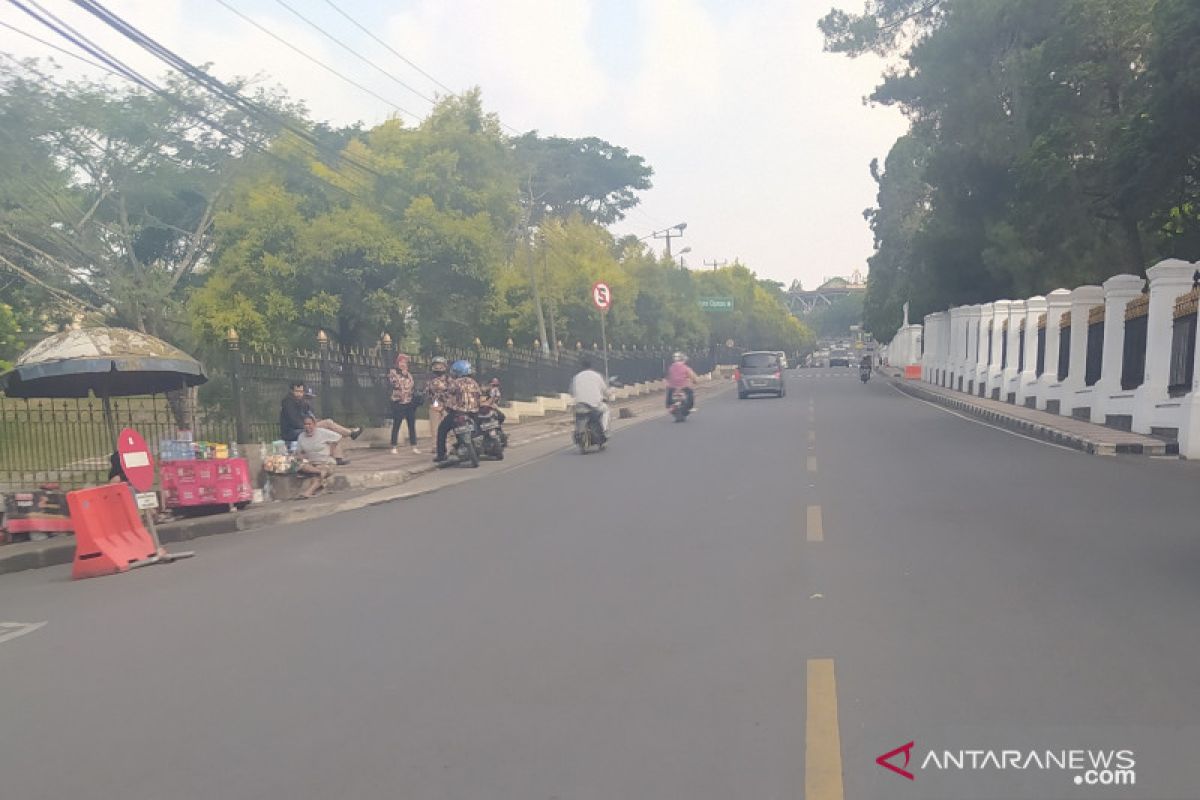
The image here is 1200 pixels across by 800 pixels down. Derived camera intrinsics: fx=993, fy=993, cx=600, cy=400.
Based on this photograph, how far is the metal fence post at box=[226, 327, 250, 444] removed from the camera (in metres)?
14.3

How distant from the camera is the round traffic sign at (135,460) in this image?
9641mm

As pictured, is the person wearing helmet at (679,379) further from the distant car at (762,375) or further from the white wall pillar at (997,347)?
the white wall pillar at (997,347)

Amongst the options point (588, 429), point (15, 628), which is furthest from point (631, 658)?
point (588, 429)

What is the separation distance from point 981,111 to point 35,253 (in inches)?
1161

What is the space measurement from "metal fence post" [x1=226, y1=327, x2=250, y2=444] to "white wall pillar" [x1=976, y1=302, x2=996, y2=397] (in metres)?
26.7

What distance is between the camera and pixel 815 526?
9094 millimetres

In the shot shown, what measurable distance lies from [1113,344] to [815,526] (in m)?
14.2

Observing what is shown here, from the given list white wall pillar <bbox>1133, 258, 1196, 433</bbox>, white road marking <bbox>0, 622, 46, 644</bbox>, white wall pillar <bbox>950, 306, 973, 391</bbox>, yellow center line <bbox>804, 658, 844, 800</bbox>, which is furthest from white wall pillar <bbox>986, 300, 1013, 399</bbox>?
white road marking <bbox>0, 622, 46, 644</bbox>

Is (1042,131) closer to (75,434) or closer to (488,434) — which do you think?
(488,434)

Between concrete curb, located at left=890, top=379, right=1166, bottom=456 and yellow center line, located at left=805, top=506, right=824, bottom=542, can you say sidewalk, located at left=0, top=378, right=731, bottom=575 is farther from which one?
concrete curb, located at left=890, top=379, right=1166, bottom=456

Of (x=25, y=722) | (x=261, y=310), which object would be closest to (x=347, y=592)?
(x=25, y=722)

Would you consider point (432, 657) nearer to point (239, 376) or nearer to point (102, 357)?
point (102, 357)

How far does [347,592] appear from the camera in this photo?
23.4 feet

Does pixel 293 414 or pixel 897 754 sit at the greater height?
pixel 293 414
